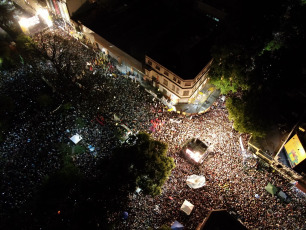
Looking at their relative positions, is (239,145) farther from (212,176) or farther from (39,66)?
(39,66)

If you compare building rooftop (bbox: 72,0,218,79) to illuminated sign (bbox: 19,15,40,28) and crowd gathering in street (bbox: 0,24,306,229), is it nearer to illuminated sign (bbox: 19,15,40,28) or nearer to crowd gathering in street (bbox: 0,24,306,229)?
crowd gathering in street (bbox: 0,24,306,229)

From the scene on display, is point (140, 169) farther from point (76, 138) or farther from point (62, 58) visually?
point (62, 58)

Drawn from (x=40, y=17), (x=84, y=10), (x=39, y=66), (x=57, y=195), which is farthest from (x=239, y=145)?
(x=40, y=17)

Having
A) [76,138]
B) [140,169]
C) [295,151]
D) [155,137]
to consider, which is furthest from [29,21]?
[295,151]

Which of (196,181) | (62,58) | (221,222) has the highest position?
(62,58)

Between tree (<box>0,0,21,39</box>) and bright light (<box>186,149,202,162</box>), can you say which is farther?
tree (<box>0,0,21,39</box>)

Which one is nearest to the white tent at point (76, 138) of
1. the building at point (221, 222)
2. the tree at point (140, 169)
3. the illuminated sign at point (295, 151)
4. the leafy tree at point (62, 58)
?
the tree at point (140, 169)

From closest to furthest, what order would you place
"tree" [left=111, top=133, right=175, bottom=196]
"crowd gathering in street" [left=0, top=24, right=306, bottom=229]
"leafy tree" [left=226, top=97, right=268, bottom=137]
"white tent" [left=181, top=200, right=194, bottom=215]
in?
1. "tree" [left=111, top=133, right=175, bottom=196]
2. "white tent" [left=181, top=200, right=194, bottom=215]
3. "crowd gathering in street" [left=0, top=24, right=306, bottom=229]
4. "leafy tree" [left=226, top=97, right=268, bottom=137]

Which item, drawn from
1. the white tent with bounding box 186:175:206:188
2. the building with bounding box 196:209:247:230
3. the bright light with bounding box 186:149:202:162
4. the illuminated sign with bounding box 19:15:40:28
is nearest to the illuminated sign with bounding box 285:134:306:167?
the bright light with bounding box 186:149:202:162
